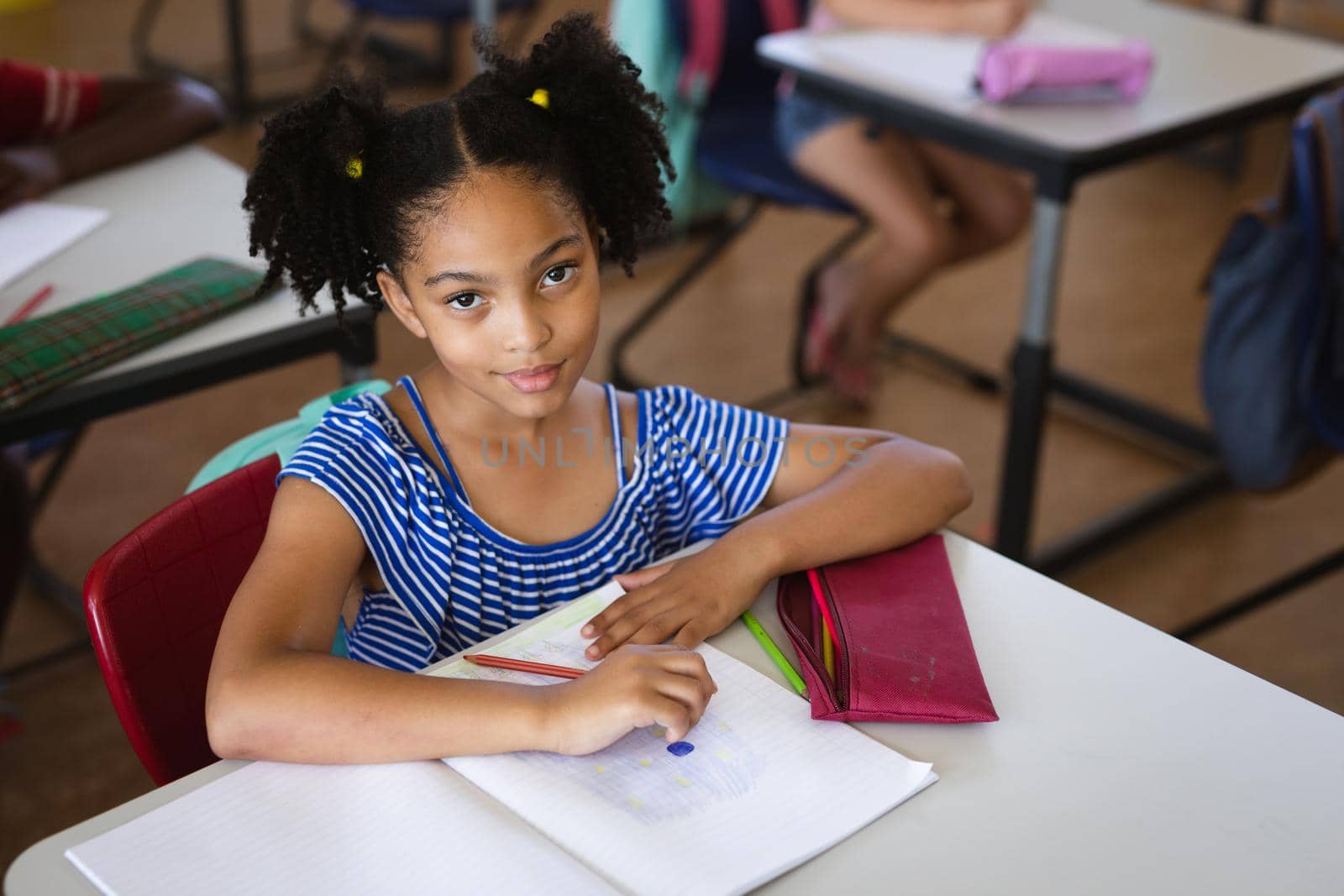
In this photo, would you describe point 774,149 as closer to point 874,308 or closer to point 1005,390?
point 874,308

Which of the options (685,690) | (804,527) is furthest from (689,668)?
(804,527)

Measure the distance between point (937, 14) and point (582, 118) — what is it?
1387 mm

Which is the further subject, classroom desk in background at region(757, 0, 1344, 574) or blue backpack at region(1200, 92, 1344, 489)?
classroom desk in background at region(757, 0, 1344, 574)

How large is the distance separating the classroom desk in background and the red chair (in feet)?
4.15

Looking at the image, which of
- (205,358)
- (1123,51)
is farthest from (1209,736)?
(1123,51)

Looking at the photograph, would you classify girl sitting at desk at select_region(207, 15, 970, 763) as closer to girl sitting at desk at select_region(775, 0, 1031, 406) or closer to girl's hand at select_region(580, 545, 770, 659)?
girl's hand at select_region(580, 545, 770, 659)

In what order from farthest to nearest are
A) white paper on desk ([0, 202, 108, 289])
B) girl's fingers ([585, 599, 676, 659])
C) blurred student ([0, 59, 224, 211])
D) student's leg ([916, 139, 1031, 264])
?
student's leg ([916, 139, 1031, 264]) → blurred student ([0, 59, 224, 211]) → white paper on desk ([0, 202, 108, 289]) → girl's fingers ([585, 599, 676, 659])

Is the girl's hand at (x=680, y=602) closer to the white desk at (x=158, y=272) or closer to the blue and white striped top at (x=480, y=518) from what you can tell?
the blue and white striped top at (x=480, y=518)

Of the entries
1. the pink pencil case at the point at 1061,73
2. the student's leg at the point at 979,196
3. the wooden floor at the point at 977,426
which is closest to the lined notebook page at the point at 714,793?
the wooden floor at the point at 977,426

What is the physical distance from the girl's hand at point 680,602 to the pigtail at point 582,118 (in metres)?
0.32

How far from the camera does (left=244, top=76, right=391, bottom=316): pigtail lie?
1129 mm

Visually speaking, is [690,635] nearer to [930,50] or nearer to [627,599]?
[627,599]

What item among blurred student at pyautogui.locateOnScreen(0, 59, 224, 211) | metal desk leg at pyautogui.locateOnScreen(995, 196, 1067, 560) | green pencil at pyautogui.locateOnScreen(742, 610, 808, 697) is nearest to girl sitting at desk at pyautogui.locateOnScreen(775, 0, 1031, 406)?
metal desk leg at pyautogui.locateOnScreen(995, 196, 1067, 560)

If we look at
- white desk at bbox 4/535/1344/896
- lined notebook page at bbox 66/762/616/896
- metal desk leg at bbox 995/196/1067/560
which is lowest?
metal desk leg at bbox 995/196/1067/560
